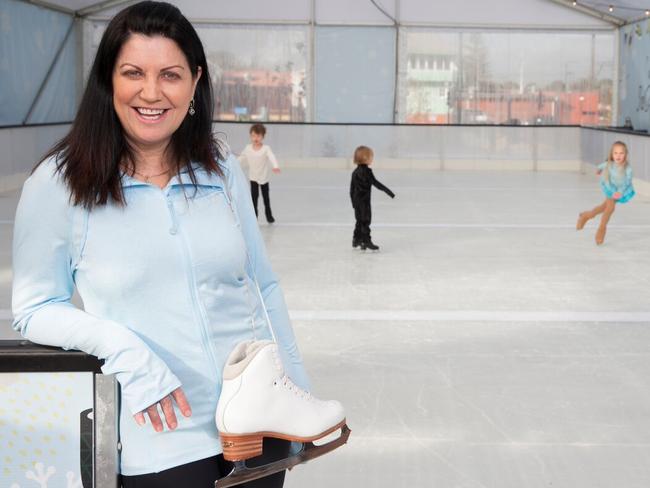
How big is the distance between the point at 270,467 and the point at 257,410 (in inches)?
6.0

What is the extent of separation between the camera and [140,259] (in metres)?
2.08

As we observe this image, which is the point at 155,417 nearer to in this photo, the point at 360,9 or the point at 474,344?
the point at 474,344

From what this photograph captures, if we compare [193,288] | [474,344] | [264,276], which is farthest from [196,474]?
[474,344]

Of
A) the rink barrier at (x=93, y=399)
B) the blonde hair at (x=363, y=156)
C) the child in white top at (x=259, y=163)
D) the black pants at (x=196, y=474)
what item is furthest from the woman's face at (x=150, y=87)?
the child in white top at (x=259, y=163)

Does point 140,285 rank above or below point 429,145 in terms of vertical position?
below

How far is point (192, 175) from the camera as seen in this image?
7.21ft

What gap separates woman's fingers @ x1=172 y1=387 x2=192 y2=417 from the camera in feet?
6.65

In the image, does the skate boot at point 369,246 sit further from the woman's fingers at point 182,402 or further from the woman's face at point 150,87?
the woman's fingers at point 182,402

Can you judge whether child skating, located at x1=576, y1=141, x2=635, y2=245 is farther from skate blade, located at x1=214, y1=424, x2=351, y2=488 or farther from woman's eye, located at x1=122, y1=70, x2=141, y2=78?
woman's eye, located at x1=122, y1=70, x2=141, y2=78

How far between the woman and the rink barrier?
0.03 metres

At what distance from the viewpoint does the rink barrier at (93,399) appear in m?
2.07

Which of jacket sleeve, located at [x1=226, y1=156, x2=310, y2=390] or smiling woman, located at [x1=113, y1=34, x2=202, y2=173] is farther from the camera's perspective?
jacket sleeve, located at [x1=226, y1=156, x2=310, y2=390]

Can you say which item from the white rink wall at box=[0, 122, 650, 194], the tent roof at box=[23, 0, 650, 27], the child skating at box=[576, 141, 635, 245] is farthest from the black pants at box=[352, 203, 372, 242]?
the tent roof at box=[23, 0, 650, 27]

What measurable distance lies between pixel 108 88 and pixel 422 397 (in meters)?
4.01
